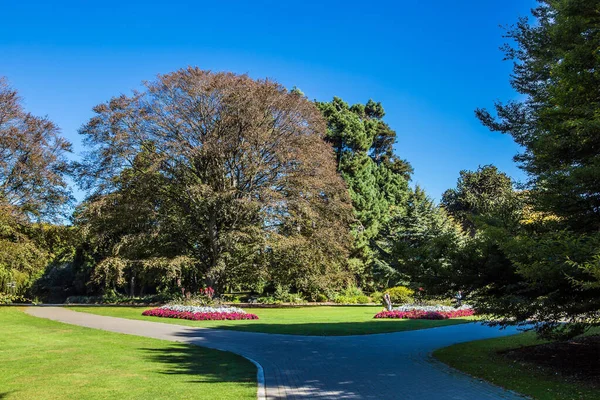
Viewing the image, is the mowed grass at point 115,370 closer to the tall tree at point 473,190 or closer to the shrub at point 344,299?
the shrub at point 344,299

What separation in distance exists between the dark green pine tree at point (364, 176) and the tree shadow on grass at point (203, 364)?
2932 cm

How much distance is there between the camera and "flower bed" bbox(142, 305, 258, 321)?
2122cm

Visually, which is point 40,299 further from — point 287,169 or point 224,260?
point 287,169

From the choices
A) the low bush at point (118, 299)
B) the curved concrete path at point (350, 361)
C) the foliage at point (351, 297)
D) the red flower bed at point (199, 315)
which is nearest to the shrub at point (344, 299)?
the foliage at point (351, 297)

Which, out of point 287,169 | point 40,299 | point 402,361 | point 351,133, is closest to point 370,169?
point 351,133

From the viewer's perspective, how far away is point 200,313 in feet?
70.2

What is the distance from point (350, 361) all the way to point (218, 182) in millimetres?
20806

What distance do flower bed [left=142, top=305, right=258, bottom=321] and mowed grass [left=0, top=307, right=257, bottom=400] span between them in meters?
7.07

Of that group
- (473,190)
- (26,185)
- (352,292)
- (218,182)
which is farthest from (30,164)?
(473,190)

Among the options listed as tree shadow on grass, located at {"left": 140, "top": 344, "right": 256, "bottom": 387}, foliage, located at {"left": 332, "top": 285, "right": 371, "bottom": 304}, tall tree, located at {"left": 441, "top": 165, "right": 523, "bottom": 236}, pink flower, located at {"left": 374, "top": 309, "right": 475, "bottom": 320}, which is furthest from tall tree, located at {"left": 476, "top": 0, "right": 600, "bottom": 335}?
tall tree, located at {"left": 441, "top": 165, "right": 523, "bottom": 236}

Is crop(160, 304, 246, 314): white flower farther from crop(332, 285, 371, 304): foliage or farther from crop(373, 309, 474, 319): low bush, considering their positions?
crop(332, 285, 371, 304): foliage

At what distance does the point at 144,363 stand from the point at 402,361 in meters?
5.89

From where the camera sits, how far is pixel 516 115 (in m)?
18.7

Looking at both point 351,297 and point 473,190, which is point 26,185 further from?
point 473,190
